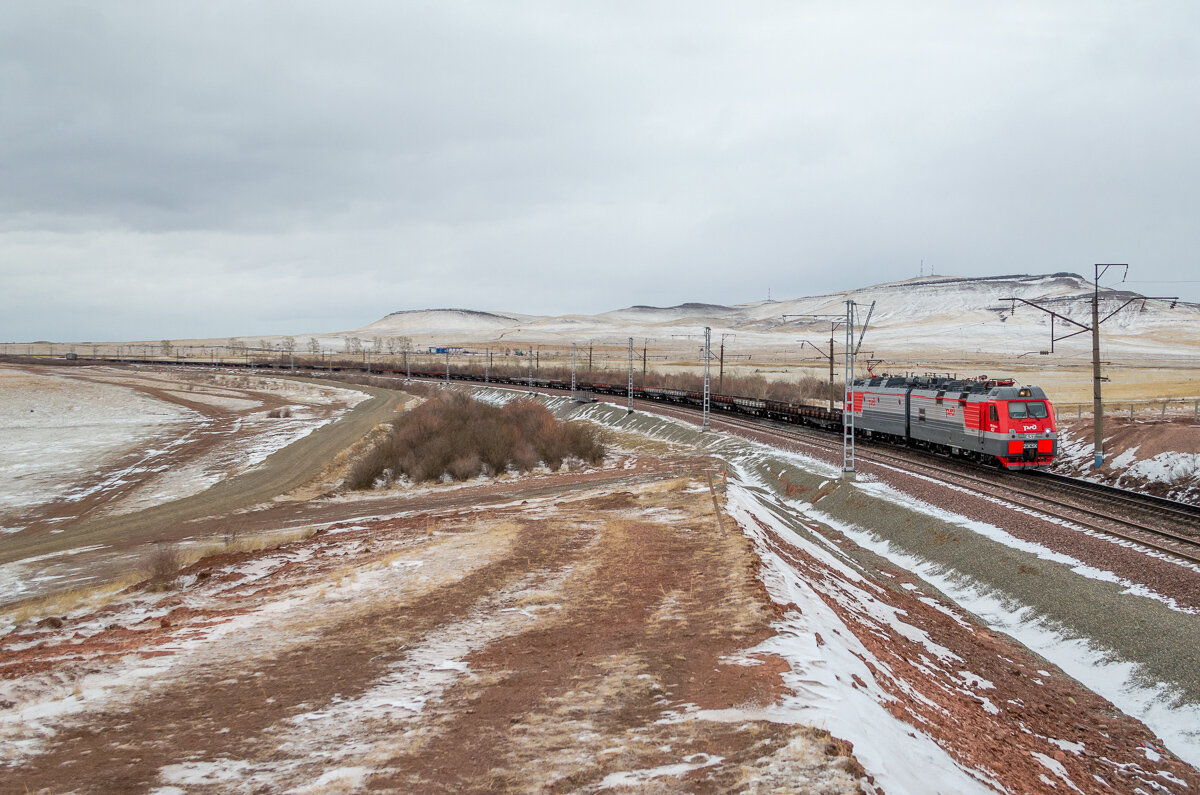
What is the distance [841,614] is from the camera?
15.7 metres

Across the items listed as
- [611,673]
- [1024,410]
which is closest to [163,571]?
[611,673]

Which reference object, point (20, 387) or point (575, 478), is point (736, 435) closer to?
point (575, 478)

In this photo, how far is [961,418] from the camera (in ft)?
119

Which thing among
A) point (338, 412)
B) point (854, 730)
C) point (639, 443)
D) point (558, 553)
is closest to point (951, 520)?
point (558, 553)

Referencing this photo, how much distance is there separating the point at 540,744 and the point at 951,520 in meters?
19.8

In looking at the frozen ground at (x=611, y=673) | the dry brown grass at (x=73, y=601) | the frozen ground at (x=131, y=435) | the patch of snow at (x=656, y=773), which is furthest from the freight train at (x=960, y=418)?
the frozen ground at (x=131, y=435)

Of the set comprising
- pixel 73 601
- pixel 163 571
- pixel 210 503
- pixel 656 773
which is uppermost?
pixel 656 773

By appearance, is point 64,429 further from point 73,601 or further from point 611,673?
point 611,673

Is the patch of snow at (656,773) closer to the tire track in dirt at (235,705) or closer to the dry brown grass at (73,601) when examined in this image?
the tire track in dirt at (235,705)

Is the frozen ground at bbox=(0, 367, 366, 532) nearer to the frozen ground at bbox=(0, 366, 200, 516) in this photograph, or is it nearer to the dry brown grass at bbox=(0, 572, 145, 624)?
the frozen ground at bbox=(0, 366, 200, 516)

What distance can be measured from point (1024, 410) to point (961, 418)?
3.75 m

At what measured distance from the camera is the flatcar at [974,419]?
32.9 metres

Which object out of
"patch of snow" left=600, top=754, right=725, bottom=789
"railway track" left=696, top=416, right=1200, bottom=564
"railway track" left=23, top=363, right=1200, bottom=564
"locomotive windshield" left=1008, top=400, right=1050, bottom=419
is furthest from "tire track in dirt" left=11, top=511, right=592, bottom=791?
"locomotive windshield" left=1008, top=400, right=1050, bottom=419

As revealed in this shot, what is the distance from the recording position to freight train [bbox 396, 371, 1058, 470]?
32.9 metres
